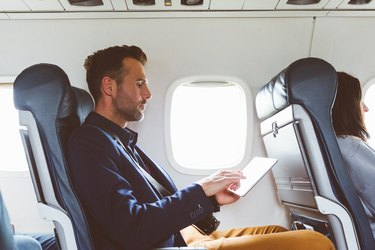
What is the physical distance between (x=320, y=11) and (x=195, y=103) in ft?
3.77

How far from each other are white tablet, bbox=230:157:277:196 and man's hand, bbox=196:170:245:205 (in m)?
0.03

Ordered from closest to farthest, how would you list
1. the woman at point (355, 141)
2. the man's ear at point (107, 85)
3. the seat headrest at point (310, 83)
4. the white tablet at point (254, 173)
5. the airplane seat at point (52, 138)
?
the airplane seat at point (52, 138), the white tablet at point (254, 173), the seat headrest at point (310, 83), the woman at point (355, 141), the man's ear at point (107, 85)

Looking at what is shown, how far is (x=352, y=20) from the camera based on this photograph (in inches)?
129

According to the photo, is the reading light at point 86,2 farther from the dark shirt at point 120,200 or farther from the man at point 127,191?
the dark shirt at point 120,200

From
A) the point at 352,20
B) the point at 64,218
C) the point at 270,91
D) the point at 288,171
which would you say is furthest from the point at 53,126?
the point at 352,20

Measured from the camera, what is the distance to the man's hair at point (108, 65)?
237 centimetres

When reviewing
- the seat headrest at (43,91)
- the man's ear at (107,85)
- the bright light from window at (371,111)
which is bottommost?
the bright light from window at (371,111)

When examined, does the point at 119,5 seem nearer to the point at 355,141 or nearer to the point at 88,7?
the point at 88,7

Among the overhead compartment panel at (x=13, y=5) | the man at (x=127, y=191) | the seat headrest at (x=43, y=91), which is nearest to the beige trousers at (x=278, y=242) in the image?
the man at (x=127, y=191)

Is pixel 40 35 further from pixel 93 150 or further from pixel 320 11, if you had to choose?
pixel 320 11

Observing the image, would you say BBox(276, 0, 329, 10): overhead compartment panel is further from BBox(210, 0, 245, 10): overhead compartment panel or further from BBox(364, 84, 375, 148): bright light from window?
BBox(364, 84, 375, 148): bright light from window

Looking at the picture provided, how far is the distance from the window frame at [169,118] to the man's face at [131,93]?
73cm

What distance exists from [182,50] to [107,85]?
1001 millimetres

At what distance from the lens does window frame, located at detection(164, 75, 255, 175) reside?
3.14 meters
